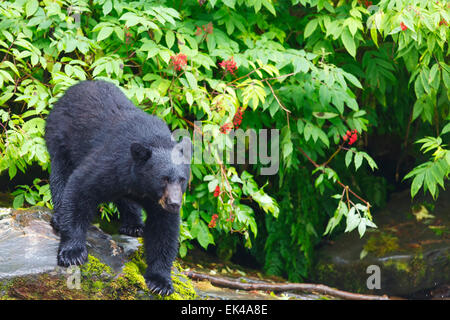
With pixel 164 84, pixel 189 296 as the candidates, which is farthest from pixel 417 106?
pixel 189 296

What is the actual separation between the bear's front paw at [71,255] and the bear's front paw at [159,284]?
0.46 m

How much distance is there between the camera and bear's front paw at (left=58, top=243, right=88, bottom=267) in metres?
3.73

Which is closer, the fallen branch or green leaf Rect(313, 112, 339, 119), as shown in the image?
the fallen branch

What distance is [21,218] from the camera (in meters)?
4.21

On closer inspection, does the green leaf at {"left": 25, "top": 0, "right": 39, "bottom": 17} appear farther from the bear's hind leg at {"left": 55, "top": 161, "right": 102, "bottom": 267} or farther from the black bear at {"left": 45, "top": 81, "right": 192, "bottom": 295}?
the bear's hind leg at {"left": 55, "top": 161, "right": 102, "bottom": 267}

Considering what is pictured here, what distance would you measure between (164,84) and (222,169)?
914 millimetres

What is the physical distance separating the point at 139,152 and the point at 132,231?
1.17 metres

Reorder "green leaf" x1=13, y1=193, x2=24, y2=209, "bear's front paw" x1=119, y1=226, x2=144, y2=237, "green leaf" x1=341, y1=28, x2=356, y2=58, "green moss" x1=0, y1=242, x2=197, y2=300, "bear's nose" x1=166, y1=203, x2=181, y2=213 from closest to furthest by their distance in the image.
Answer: "green moss" x1=0, y1=242, x2=197, y2=300, "bear's nose" x1=166, y1=203, x2=181, y2=213, "bear's front paw" x1=119, y1=226, x2=144, y2=237, "green leaf" x1=13, y1=193, x2=24, y2=209, "green leaf" x1=341, y1=28, x2=356, y2=58

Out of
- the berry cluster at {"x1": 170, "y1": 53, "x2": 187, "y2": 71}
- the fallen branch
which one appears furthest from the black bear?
the fallen branch

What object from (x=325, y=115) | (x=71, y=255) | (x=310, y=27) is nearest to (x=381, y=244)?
(x=325, y=115)

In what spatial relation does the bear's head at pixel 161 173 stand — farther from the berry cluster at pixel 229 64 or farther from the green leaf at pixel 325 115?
the green leaf at pixel 325 115

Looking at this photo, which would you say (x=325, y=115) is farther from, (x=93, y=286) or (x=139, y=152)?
(x=93, y=286)

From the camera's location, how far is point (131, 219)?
4.74 meters

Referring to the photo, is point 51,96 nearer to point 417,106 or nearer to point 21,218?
point 21,218
